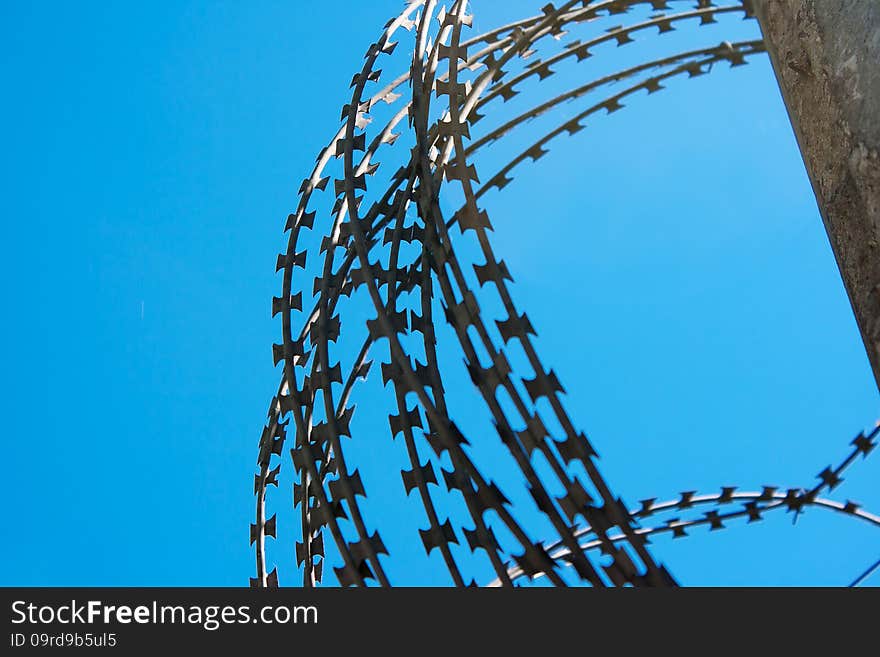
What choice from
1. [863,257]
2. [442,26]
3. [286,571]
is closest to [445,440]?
[863,257]

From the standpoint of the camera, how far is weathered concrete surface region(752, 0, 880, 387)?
2.21m

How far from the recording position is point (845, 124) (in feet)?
7.59

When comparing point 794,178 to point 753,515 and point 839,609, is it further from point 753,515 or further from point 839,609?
point 839,609

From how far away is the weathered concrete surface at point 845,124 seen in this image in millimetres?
2215

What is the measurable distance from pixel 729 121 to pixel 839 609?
14651mm

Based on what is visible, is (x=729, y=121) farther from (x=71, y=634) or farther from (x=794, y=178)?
(x=71, y=634)

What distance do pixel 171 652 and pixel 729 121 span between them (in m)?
14.9

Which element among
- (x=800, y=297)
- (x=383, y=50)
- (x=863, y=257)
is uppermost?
(x=800, y=297)

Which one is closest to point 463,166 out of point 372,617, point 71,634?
point 372,617

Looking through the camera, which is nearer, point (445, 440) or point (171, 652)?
point (171, 652)

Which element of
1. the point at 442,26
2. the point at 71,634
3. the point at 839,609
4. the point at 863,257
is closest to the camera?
the point at 839,609

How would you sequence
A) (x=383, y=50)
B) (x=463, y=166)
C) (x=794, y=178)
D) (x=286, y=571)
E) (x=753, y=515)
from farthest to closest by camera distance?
(x=794, y=178)
(x=286, y=571)
(x=753, y=515)
(x=383, y=50)
(x=463, y=166)

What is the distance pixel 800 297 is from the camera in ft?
51.0

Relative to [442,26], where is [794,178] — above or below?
above
